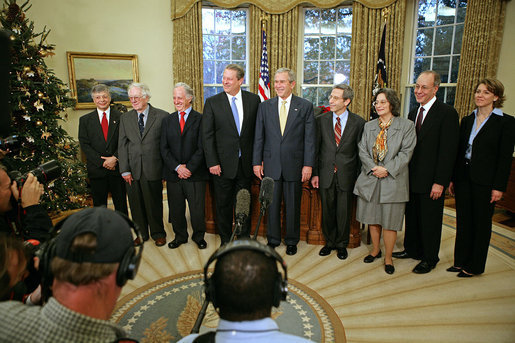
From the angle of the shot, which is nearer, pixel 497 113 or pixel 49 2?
pixel 497 113

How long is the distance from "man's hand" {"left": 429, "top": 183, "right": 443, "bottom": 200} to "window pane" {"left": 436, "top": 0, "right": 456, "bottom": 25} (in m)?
4.61

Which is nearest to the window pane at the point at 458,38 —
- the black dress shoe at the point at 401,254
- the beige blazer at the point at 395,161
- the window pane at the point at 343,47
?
the window pane at the point at 343,47

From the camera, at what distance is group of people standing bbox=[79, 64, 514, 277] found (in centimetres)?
279

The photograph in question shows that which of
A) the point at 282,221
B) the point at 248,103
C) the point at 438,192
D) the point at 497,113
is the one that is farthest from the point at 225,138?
the point at 497,113

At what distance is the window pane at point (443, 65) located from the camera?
6062mm

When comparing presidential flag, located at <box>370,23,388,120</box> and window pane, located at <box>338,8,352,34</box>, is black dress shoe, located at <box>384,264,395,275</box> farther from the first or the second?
window pane, located at <box>338,8,352,34</box>

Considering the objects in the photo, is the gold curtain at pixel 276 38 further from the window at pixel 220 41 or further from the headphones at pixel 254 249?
the headphones at pixel 254 249

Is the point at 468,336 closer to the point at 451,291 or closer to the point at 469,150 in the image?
the point at 451,291

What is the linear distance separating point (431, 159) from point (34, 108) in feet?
15.5

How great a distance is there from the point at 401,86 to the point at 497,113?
4101 mm

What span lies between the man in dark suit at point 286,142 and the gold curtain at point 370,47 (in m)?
3.66

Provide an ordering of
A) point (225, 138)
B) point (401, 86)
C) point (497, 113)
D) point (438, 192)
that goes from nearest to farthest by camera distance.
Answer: point (497, 113), point (438, 192), point (225, 138), point (401, 86)

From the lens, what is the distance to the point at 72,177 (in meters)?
4.62

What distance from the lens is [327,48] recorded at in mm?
6867
